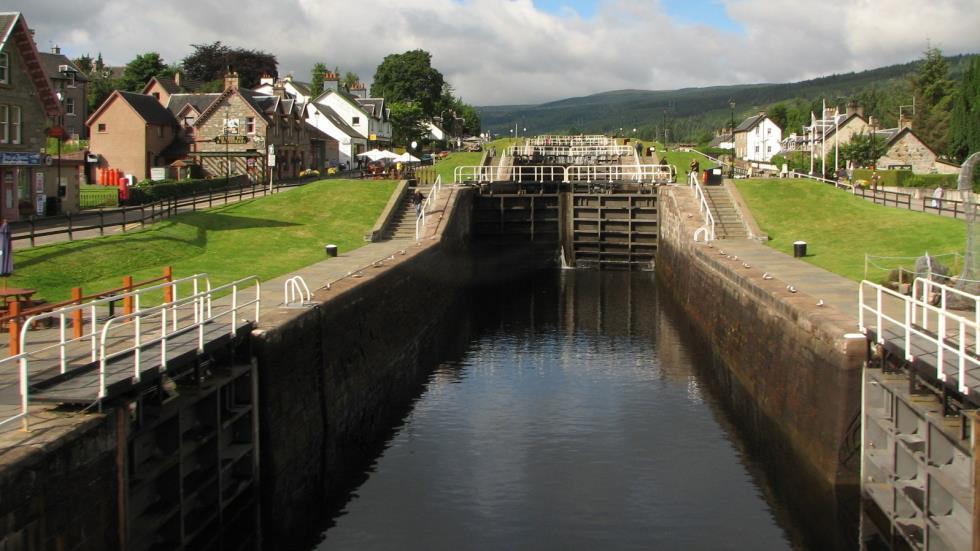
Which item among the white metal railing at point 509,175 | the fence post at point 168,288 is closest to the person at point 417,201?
the white metal railing at point 509,175

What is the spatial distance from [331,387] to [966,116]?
246ft

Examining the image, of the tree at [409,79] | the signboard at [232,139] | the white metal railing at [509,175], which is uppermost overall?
the tree at [409,79]

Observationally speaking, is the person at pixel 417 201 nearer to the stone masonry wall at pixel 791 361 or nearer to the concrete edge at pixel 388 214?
the concrete edge at pixel 388 214

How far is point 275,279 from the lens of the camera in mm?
29031

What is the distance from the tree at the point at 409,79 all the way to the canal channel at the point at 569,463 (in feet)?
361

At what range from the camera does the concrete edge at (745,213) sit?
134ft

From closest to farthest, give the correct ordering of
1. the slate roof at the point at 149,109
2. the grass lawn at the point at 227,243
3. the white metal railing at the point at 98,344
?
the white metal railing at the point at 98,344 → the grass lawn at the point at 227,243 → the slate roof at the point at 149,109

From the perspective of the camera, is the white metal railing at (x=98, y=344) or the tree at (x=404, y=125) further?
the tree at (x=404, y=125)

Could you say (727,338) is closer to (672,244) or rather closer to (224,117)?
(672,244)

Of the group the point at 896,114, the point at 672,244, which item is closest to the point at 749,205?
the point at 672,244

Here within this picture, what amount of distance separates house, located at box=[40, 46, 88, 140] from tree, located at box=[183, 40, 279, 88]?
89.8 ft

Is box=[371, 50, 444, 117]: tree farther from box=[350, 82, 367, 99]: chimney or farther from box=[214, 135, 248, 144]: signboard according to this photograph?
box=[214, 135, 248, 144]: signboard

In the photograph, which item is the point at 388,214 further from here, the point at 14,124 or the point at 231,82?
the point at 231,82

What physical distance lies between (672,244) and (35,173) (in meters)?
27.8
